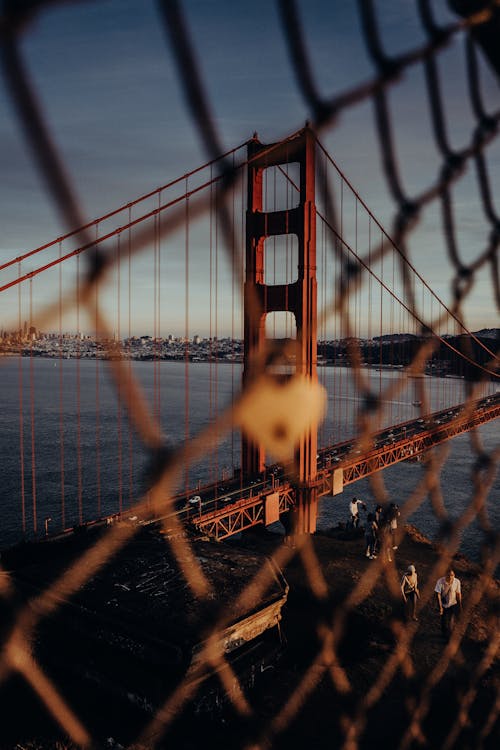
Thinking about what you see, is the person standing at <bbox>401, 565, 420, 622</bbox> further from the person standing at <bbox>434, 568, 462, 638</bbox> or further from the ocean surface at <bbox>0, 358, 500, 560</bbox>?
the ocean surface at <bbox>0, 358, 500, 560</bbox>

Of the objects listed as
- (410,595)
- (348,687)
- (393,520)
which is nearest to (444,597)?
(410,595)

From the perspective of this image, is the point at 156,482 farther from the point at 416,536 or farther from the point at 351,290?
the point at 416,536

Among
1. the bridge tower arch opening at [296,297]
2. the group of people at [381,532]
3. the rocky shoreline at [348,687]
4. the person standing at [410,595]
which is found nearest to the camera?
the rocky shoreline at [348,687]

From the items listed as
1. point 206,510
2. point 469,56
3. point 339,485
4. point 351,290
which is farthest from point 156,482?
point 339,485

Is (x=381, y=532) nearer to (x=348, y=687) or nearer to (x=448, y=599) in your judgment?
(x=448, y=599)

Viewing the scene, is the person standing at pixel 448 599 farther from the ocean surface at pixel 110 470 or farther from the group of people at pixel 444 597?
the ocean surface at pixel 110 470

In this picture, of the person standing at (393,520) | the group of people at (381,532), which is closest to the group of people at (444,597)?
the group of people at (381,532)
